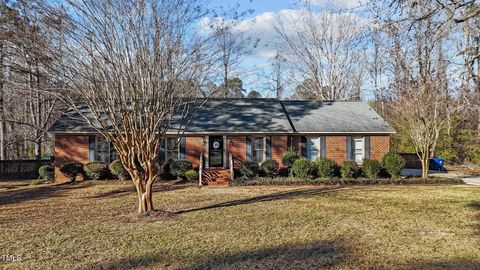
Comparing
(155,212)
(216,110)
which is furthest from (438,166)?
(155,212)

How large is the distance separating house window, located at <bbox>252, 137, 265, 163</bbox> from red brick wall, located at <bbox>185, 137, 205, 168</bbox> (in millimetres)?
2642

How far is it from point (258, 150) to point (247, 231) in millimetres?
12027

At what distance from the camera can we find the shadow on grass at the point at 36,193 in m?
13.4

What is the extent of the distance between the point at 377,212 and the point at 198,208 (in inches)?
194

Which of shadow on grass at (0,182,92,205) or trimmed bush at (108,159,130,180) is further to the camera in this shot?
trimmed bush at (108,159,130,180)

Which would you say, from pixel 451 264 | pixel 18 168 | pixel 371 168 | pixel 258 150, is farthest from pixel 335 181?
pixel 18 168

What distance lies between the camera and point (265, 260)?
243 inches

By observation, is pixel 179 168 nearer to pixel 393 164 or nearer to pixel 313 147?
pixel 313 147

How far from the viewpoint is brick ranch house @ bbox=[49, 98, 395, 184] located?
Answer: 19.0m

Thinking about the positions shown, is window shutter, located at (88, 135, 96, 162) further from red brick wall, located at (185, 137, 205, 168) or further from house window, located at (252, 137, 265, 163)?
house window, located at (252, 137, 265, 163)

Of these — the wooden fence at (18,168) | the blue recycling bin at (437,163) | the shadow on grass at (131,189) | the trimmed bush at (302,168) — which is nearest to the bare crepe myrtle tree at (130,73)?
the shadow on grass at (131,189)

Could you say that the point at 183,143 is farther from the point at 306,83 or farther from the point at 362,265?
the point at 306,83

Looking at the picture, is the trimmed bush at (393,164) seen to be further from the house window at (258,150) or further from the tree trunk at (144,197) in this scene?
the tree trunk at (144,197)

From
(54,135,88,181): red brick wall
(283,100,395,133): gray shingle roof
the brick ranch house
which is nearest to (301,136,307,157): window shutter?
the brick ranch house
